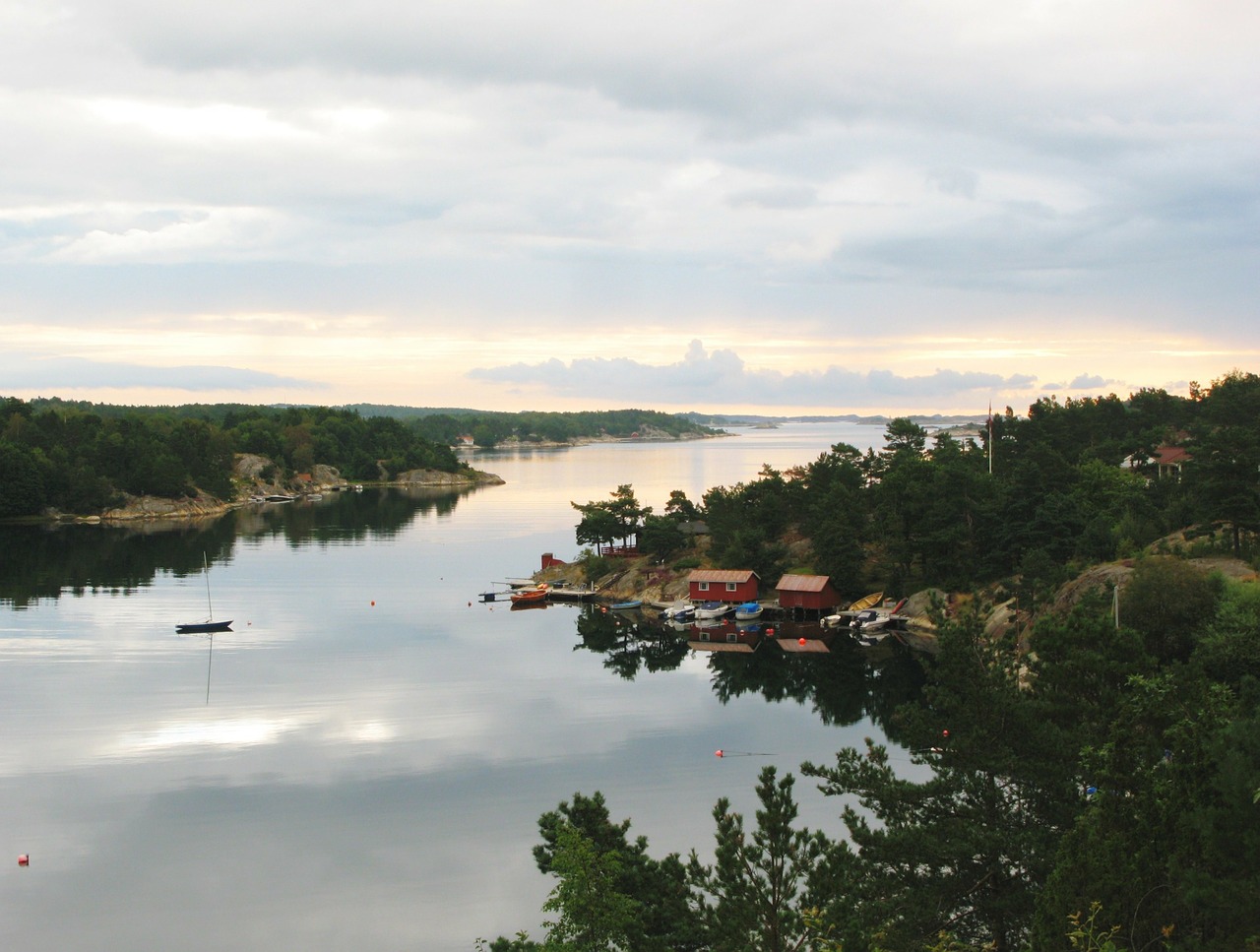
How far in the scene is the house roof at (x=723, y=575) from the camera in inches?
2547

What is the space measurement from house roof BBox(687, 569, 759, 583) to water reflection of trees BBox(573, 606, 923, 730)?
176 inches

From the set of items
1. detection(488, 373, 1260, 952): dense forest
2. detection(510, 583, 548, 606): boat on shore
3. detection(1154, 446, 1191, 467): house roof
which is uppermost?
detection(1154, 446, 1191, 467): house roof

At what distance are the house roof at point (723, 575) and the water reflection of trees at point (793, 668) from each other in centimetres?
447

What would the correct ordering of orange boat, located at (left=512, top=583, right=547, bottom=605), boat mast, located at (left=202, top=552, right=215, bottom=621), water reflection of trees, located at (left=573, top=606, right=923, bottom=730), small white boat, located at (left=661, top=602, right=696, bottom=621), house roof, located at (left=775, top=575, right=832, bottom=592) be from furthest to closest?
orange boat, located at (left=512, top=583, right=547, bottom=605) < boat mast, located at (left=202, top=552, right=215, bottom=621) < small white boat, located at (left=661, top=602, right=696, bottom=621) < house roof, located at (left=775, top=575, right=832, bottom=592) < water reflection of trees, located at (left=573, top=606, right=923, bottom=730)

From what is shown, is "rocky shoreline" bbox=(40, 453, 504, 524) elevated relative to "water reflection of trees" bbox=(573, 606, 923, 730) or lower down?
elevated

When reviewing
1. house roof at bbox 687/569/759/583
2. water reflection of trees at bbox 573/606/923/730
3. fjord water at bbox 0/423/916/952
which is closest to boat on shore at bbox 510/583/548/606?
Answer: fjord water at bbox 0/423/916/952

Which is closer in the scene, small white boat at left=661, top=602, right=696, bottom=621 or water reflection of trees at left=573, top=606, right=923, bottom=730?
water reflection of trees at left=573, top=606, right=923, bottom=730

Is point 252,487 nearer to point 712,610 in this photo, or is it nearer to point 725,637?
point 712,610

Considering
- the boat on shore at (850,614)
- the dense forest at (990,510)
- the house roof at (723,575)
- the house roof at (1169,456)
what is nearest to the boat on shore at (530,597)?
the dense forest at (990,510)

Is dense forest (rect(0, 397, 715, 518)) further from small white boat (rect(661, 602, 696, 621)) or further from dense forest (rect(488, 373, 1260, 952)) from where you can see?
dense forest (rect(488, 373, 1260, 952))

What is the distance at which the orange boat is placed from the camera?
231ft

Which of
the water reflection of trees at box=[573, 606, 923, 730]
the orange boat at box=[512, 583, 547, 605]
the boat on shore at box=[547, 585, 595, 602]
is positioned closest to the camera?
the water reflection of trees at box=[573, 606, 923, 730]

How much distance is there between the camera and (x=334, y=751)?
1451 inches

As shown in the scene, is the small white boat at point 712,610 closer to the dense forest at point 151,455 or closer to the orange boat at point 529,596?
the orange boat at point 529,596
